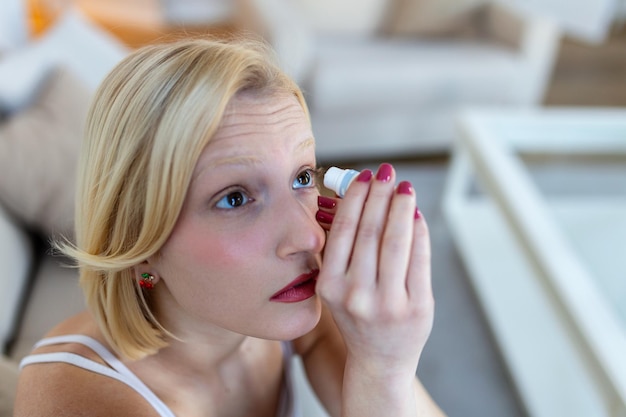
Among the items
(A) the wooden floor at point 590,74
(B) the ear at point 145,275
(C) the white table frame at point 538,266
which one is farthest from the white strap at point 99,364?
(A) the wooden floor at point 590,74

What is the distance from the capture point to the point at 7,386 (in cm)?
81

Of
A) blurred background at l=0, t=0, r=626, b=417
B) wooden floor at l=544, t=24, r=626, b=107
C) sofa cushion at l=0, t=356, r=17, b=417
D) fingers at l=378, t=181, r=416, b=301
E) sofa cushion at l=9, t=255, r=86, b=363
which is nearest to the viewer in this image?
fingers at l=378, t=181, r=416, b=301

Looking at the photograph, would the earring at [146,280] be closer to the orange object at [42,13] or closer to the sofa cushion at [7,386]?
the sofa cushion at [7,386]

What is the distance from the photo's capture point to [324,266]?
21.2 inches

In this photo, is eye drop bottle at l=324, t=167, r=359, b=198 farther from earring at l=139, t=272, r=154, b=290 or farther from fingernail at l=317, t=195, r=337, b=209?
earring at l=139, t=272, r=154, b=290

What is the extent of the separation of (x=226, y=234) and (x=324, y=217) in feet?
0.35

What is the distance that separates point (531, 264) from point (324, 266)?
1018mm

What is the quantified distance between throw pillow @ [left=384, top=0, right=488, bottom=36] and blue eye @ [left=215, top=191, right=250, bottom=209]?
2.21 m

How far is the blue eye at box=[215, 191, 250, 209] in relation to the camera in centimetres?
60

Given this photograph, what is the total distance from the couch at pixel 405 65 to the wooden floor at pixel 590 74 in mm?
735

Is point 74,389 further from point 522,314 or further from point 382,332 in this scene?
point 522,314

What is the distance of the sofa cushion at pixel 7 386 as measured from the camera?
2.54 feet

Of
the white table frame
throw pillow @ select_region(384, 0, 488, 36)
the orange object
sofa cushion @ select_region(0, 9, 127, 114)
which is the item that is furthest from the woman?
the orange object

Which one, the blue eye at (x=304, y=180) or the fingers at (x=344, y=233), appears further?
the blue eye at (x=304, y=180)
